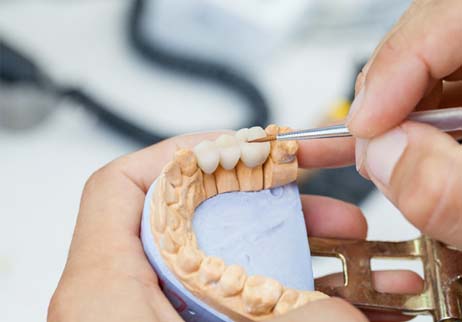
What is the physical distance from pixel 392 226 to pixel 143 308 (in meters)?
0.52

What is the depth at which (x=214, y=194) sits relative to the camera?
747 millimetres

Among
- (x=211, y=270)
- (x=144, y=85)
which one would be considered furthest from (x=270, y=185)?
(x=144, y=85)

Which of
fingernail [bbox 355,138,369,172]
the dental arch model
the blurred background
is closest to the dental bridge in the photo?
the dental arch model

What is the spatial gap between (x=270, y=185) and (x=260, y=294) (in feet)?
0.50

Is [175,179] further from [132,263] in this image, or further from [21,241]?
[21,241]

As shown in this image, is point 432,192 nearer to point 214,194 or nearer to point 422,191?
Result: point 422,191

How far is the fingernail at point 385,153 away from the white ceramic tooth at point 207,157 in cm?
16

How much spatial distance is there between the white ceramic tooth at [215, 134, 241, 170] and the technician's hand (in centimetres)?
12

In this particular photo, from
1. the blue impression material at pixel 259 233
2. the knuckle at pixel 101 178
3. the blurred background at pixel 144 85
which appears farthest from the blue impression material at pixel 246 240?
the blurred background at pixel 144 85

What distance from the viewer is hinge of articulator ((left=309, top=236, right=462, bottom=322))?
0.78 m

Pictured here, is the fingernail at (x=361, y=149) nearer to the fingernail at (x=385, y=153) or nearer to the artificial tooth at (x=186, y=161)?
the fingernail at (x=385, y=153)

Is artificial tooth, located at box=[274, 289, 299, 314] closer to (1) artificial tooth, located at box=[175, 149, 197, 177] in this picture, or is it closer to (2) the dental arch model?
(2) the dental arch model

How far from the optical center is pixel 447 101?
2.76 ft

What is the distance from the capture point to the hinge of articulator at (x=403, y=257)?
2.55 ft
